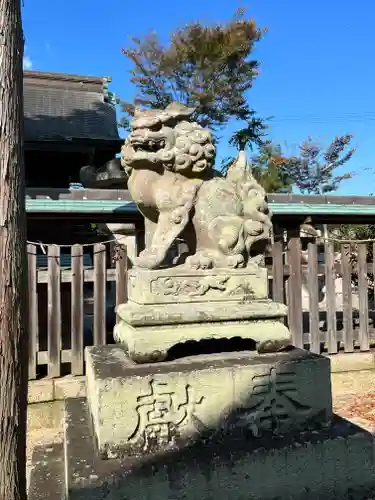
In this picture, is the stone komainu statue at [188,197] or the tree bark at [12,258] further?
the stone komainu statue at [188,197]

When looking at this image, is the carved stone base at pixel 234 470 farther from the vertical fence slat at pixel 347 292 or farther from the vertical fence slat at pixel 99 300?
the vertical fence slat at pixel 347 292

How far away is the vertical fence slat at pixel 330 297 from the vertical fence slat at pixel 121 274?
9.00ft

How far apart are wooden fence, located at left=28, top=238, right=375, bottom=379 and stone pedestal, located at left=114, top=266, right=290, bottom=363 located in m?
2.64

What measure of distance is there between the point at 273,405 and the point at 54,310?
131 inches

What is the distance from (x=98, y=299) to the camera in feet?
17.0

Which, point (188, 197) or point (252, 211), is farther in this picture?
point (252, 211)

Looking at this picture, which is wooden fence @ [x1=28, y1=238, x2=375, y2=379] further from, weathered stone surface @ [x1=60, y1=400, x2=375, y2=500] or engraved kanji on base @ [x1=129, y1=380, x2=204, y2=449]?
engraved kanji on base @ [x1=129, y1=380, x2=204, y2=449]

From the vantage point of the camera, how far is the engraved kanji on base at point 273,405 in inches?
91.1

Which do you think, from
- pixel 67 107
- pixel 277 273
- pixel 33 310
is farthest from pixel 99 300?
pixel 67 107

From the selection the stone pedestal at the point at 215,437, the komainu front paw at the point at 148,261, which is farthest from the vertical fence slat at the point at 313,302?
the komainu front paw at the point at 148,261

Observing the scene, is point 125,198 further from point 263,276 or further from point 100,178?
point 263,276

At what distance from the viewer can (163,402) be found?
2.20 m

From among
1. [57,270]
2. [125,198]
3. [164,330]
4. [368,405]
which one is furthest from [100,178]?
[164,330]

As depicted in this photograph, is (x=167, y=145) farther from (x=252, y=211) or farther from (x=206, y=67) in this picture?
(x=206, y=67)
